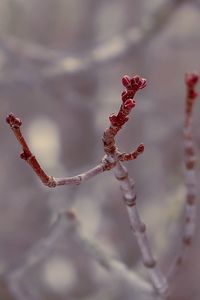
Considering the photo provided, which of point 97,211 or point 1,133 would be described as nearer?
point 97,211

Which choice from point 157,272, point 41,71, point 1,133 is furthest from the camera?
point 1,133

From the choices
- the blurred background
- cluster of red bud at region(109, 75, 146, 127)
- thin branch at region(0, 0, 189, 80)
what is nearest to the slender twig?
cluster of red bud at region(109, 75, 146, 127)

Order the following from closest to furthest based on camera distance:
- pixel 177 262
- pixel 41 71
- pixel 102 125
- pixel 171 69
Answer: pixel 177 262, pixel 41 71, pixel 102 125, pixel 171 69

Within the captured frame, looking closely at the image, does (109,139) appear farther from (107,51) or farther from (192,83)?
(107,51)

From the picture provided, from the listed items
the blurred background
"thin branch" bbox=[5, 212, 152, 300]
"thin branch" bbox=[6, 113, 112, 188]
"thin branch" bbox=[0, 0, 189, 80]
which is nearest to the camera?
"thin branch" bbox=[6, 113, 112, 188]

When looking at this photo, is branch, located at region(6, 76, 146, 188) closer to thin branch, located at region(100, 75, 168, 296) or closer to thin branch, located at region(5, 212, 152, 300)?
thin branch, located at region(100, 75, 168, 296)

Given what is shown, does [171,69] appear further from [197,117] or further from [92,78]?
[197,117]

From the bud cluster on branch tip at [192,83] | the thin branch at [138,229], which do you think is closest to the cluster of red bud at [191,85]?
the bud cluster on branch tip at [192,83]

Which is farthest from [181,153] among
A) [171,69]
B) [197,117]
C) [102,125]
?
[171,69]

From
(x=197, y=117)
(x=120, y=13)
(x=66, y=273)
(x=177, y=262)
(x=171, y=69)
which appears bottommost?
(x=66, y=273)
